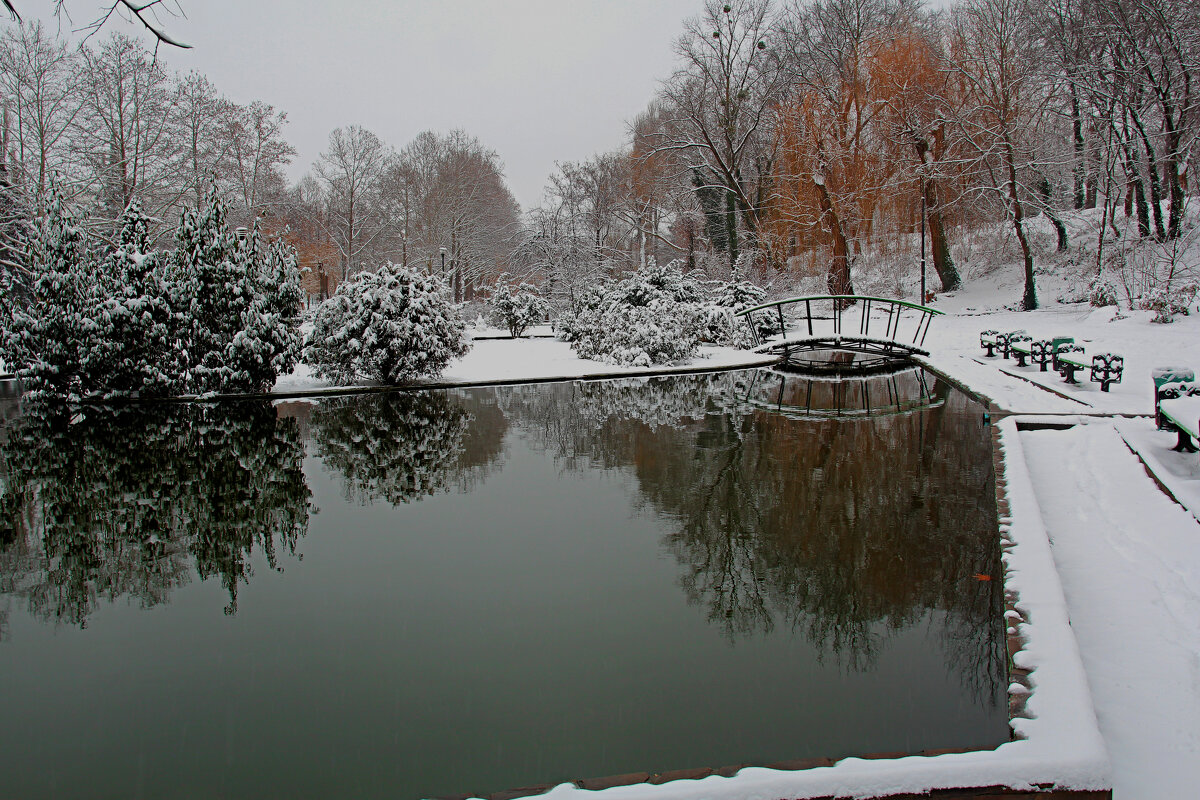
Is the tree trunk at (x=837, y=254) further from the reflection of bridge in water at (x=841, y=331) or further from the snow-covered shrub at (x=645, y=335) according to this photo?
the snow-covered shrub at (x=645, y=335)

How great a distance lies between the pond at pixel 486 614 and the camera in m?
3.26

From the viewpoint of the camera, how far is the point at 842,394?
1356cm

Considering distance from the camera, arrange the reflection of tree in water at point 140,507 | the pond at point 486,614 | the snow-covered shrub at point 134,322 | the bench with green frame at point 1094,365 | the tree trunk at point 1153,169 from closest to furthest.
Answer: the pond at point 486,614, the reflection of tree in water at point 140,507, the bench with green frame at point 1094,365, the snow-covered shrub at point 134,322, the tree trunk at point 1153,169

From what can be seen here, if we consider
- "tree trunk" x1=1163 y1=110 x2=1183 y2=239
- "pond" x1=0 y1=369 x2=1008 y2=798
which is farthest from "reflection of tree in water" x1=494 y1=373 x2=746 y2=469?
"tree trunk" x1=1163 y1=110 x2=1183 y2=239

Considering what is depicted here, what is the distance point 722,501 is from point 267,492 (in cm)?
432

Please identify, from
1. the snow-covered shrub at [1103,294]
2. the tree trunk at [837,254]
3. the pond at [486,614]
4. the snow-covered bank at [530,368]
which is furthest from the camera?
the tree trunk at [837,254]

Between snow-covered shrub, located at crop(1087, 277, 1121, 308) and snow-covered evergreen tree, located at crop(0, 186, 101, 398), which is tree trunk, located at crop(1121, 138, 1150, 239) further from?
snow-covered evergreen tree, located at crop(0, 186, 101, 398)

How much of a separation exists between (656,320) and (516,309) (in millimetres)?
11574

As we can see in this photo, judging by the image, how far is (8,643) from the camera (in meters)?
4.41

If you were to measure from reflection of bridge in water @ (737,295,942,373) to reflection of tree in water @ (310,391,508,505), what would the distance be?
8.48m

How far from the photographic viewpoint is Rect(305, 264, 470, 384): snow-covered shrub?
14641 mm

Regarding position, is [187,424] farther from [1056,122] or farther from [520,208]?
[520,208]

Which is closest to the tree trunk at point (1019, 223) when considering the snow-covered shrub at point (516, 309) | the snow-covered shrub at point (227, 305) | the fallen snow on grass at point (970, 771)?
the snow-covered shrub at point (516, 309)

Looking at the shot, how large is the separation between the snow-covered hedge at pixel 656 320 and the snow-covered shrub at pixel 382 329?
A: 4.32 metres
